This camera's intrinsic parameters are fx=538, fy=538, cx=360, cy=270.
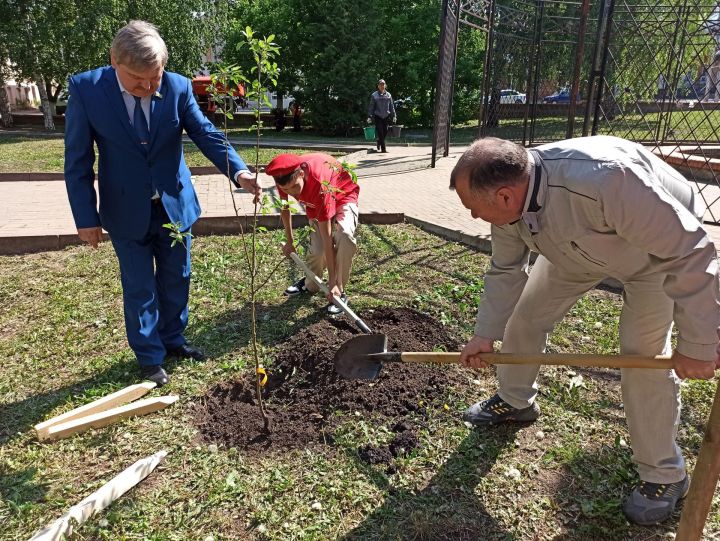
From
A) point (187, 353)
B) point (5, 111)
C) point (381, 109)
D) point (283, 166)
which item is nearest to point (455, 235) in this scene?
point (283, 166)

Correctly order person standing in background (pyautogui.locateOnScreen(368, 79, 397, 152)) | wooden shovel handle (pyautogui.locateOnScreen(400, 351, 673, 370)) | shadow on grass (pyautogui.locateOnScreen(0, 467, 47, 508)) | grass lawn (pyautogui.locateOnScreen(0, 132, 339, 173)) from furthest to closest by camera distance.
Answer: person standing in background (pyautogui.locateOnScreen(368, 79, 397, 152)), grass lawn (pyautogui.locateOnScreen(0, 132, 339, 173)), shadow on grass (pyautogui.locateOnScreen(0, 467, 47, 508)), wooden shovel handle (pyautogui.locateOnScreen(400, 351, 673, 370))

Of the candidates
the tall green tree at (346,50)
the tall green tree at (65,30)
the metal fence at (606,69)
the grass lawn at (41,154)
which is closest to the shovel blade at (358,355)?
the metal fence at (606,69)

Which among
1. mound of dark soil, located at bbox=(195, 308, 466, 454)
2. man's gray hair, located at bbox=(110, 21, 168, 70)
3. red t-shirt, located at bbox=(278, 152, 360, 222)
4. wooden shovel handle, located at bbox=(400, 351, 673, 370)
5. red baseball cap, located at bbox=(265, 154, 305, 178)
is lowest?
mound of dark soil, located at bbox=(195, 308, 466, 454)

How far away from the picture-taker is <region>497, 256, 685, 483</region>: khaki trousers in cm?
206

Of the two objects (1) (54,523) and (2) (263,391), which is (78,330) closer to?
(2) (263,391)

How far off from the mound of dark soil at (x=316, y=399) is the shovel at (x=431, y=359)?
221mm

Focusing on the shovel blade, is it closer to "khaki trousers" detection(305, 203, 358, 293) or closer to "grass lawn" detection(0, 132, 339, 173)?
"khaki trousers" detection(305, 203, 358, 293)

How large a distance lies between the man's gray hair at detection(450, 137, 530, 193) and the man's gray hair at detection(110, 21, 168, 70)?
1605 millimetres

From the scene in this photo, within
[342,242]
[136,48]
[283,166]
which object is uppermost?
[136,48]

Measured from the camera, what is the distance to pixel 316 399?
3049 millimetres

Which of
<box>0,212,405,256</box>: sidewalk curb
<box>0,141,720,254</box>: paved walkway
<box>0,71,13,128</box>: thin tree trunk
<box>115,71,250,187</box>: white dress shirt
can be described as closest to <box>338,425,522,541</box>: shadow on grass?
<box>115,71,250,187</box>: white dress shirt

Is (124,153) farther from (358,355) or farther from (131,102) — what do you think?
(358,355)

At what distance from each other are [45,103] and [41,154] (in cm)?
825

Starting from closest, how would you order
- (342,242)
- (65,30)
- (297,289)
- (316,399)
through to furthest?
(316,399), (342,242), (297,289), (65,30)
